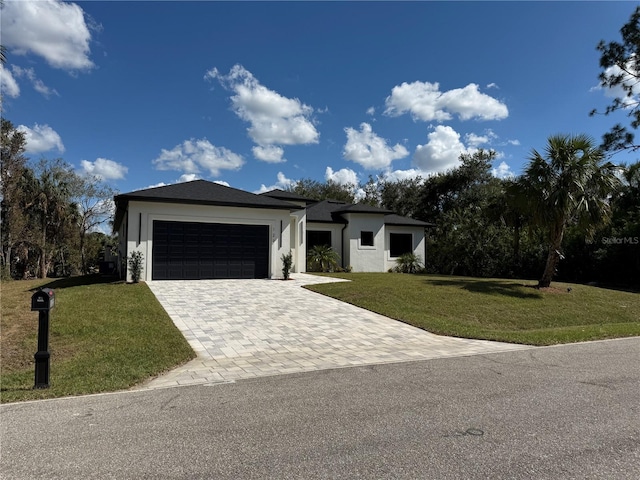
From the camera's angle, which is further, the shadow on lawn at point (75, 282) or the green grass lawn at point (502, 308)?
the shadow on lawn at point (75, 282)

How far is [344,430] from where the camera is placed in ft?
12.6

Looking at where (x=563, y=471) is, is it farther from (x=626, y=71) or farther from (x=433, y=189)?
(x=433, y=189)

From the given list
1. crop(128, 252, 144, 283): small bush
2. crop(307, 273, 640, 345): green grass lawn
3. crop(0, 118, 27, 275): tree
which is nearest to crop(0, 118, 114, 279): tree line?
crop(0, 118, 27, 275): tree

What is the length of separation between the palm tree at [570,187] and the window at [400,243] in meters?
11.1

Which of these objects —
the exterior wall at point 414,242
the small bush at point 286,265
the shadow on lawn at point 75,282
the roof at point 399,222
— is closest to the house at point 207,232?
the small bush at point 286,265

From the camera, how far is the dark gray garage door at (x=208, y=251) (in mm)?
16562

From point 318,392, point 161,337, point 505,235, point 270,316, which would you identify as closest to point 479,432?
point 318,392

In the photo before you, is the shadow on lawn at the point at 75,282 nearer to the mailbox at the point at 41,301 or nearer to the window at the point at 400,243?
the mailbox at the point at 41,301

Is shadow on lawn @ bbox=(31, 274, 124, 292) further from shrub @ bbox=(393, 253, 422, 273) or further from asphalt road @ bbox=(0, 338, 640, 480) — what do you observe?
shrub @ bbox=(393, 253, 422, 273)

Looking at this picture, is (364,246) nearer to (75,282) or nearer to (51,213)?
(75,282)

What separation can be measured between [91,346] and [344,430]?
214 inches

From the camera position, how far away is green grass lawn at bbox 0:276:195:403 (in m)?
5.35

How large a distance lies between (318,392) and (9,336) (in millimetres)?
6573

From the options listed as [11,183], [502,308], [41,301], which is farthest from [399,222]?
[11,183]
